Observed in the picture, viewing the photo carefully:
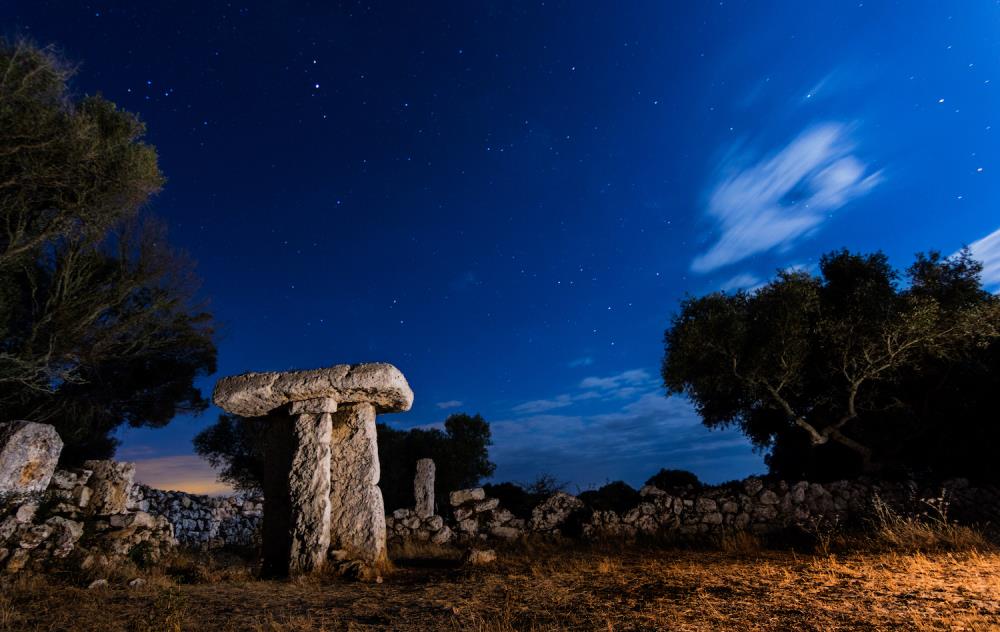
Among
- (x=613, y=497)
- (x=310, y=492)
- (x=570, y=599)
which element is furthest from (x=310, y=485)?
(x=613, y=497)

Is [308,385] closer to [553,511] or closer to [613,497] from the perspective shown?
[553,511]

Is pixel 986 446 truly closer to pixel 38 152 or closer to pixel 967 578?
pixel 967 578

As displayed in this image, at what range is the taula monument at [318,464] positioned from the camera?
22.3ft

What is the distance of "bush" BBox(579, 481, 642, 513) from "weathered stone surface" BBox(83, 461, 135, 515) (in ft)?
29.3

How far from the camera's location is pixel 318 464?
7008 millimetres

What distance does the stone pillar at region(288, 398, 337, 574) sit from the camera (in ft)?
21.8

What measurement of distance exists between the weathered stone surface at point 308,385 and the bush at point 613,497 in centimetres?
630

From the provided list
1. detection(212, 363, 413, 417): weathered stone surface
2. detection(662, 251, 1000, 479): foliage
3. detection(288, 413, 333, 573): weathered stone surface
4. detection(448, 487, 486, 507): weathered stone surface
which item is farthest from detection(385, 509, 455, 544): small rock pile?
detection(662, 251, 1000, 479): foliage

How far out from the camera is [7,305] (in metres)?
11.0

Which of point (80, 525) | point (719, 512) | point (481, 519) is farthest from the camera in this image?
point (481, 519)

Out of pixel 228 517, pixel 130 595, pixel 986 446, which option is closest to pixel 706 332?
pixel 986 446

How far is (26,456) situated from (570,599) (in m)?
8.26

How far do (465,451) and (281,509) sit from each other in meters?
18.6

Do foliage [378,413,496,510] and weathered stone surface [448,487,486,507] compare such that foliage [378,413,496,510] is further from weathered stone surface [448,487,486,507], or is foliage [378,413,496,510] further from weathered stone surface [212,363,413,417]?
weathered stone surface [212,363,413,417]
